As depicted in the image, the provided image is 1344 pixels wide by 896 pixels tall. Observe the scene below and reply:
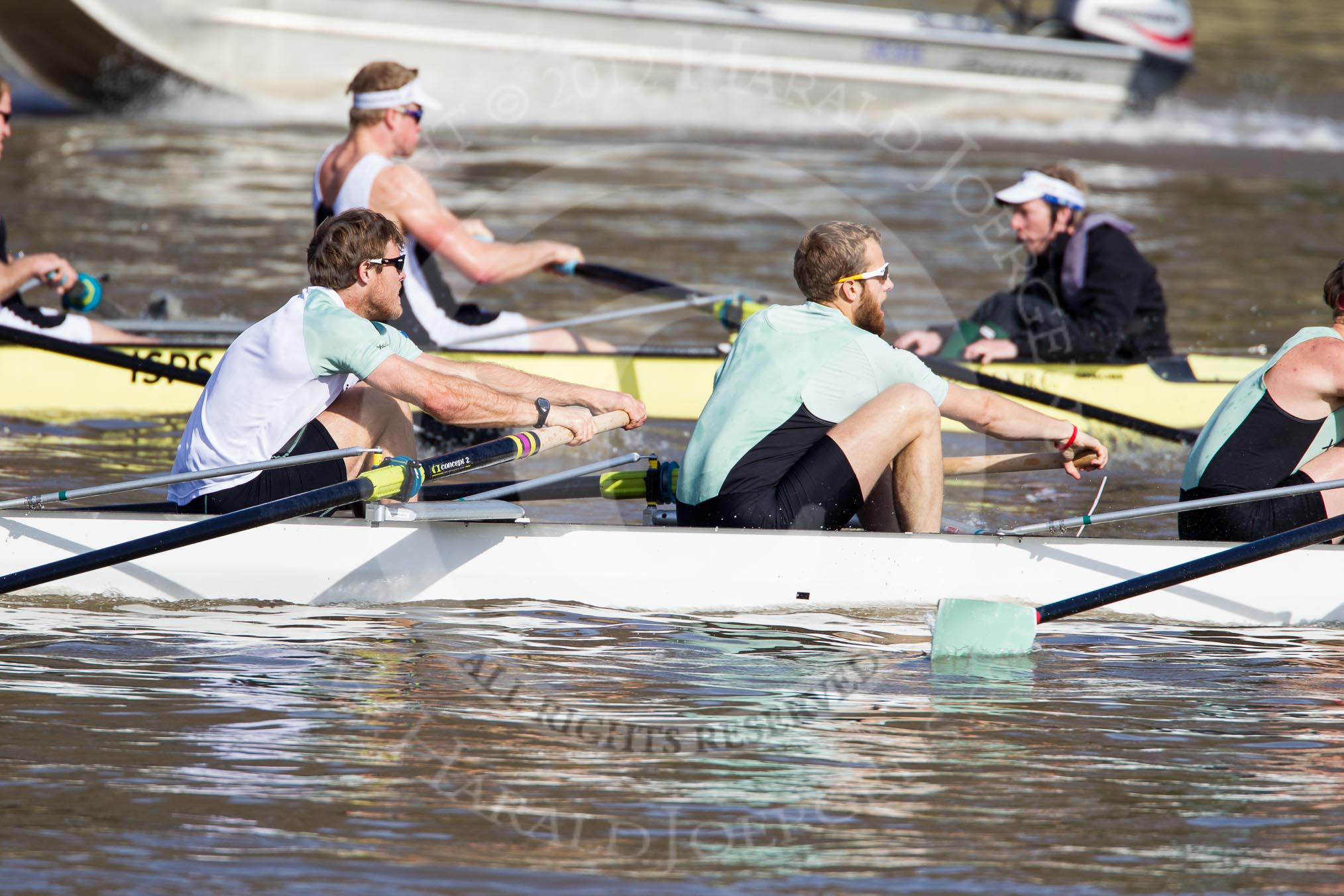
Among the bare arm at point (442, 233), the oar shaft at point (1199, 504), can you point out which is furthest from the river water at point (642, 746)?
the bare arm at point (442, 233)

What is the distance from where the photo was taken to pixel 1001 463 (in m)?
5.68

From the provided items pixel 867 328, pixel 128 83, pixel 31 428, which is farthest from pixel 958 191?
pixel 867 328

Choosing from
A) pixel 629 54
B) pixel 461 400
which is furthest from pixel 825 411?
pixel 629 54

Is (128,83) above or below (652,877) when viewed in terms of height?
above

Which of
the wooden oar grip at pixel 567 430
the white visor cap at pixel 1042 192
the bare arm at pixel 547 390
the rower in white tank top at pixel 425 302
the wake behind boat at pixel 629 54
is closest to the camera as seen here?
the wooden oar grip at pixel 567 430

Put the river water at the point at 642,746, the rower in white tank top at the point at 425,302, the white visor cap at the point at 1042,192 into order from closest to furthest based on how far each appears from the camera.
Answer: the river water at the point at 642,746, the rower in white tank top at the point at 425,302, the white visor cap at the point at 1042,192

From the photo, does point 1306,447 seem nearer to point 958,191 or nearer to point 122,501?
point 122,501

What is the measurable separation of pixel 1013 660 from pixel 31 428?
505cm

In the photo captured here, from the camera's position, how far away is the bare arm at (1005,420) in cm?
516

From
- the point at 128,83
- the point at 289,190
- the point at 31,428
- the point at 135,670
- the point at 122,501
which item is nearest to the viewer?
the point at 135,670

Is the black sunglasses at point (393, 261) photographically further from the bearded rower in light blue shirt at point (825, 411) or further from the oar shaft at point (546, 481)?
the bearded rower in light blue shirt at point (825, 411)

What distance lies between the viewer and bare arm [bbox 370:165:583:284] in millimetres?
7527

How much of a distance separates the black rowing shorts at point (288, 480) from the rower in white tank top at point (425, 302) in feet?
7.78

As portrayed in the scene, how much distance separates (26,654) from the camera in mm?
4773
